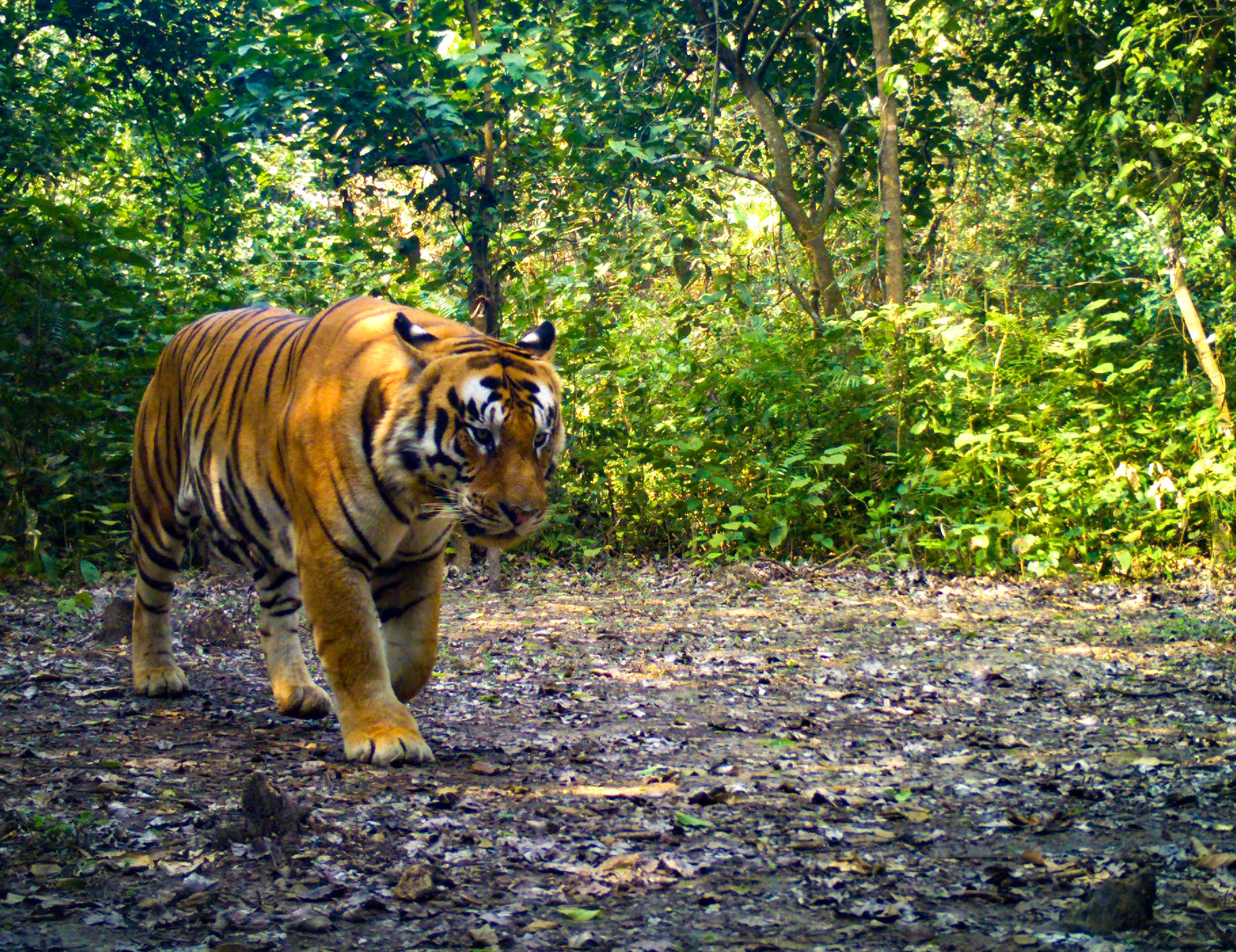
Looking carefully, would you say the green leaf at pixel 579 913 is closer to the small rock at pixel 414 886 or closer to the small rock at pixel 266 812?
the small rock at pixel 414 886

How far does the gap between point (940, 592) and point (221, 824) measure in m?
A: 4.96

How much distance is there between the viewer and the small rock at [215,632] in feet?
18.2

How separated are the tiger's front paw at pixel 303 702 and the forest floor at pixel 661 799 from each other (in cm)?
11

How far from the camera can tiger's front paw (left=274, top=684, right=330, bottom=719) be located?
3.98m

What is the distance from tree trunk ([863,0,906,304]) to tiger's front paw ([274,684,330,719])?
17.7 ft

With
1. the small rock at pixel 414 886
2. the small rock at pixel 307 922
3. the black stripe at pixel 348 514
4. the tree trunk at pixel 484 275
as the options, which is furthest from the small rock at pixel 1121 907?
the tree trunk at pixel 484 275

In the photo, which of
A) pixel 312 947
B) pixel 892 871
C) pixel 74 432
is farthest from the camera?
pixel 74 432

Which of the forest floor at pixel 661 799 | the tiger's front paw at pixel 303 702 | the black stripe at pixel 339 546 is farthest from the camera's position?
the tiger's front paw at pixel 303 702

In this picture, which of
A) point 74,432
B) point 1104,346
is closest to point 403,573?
point 74,432

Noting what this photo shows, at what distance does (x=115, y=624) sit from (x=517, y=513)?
3.22 metres

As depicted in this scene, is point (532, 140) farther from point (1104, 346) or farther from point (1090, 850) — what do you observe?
point (1090, 850)

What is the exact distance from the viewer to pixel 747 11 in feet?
28.1

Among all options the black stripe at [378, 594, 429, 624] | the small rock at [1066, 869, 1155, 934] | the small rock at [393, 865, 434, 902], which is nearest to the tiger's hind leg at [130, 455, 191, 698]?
the black stripe at [378, 594, 429, 624]

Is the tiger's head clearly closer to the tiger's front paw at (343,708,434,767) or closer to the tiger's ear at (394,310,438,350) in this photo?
the tiger's ear at (394,310,438,350)
